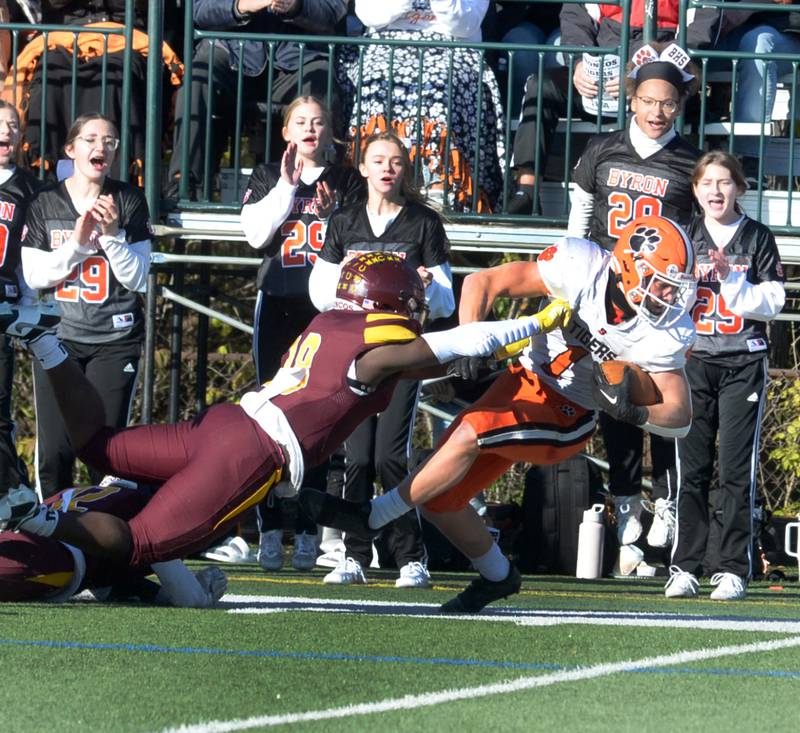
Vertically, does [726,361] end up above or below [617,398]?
below

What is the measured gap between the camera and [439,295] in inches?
274

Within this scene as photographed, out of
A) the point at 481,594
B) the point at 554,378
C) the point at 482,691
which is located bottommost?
the point at 481,594

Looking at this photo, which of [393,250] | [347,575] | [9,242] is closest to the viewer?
[347,575]

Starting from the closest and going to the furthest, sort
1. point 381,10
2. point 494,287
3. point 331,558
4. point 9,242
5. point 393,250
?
point 494,287 < point 393,250 < point 9,242 < point 331,558 < point 381,10

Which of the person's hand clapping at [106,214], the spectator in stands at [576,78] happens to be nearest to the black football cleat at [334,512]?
the person's hand clapping at [106,214]

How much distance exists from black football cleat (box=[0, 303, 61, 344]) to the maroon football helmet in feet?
3.27

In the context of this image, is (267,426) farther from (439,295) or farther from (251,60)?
(251,60)

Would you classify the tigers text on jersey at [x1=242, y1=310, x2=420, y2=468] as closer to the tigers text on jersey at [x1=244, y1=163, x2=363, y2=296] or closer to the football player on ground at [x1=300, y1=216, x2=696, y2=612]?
the football player on ground at [x1=300, y1=216, x2=696, y2=612]

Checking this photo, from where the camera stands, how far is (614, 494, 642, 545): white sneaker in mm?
7465

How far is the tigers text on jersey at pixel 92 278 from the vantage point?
23.7ft

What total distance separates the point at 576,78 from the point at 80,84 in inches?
108

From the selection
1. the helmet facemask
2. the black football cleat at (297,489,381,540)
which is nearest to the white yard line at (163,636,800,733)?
the helmet facemask

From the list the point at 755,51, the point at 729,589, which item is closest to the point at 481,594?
the point at 729,589

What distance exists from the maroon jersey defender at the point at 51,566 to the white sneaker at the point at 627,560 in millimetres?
3310
